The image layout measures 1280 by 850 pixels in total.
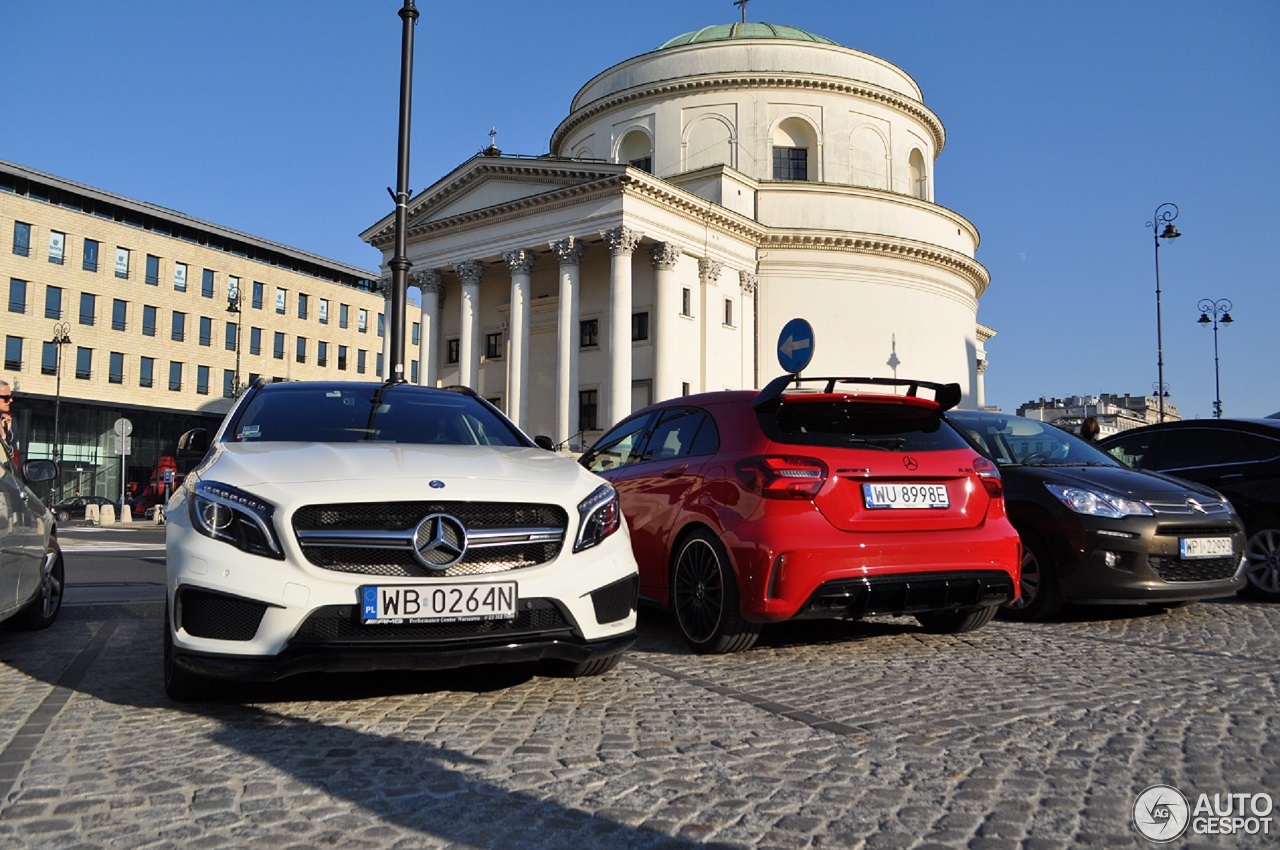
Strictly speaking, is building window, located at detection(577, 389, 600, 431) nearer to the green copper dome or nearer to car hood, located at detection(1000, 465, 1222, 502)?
the green copper dome

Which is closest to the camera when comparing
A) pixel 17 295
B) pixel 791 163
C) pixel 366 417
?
pixel 366 417

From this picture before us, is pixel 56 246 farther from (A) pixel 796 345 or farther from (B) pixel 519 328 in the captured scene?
(A) pixel 796 345

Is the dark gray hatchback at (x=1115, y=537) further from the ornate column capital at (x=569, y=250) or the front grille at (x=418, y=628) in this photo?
the ornate column capital at (x=569, y=250)

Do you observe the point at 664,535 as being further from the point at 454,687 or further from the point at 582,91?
the point at 582,91

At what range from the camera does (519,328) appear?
4081 cm

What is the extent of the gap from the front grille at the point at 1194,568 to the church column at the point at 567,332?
3255cm

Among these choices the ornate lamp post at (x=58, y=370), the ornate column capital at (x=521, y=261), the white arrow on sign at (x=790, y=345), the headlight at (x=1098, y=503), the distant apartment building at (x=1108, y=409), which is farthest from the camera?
the distant apartment building at (x=1108, y=409)

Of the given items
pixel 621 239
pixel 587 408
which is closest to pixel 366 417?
pixel 621 239

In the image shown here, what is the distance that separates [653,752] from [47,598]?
17.4ft

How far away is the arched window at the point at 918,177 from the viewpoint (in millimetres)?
51281

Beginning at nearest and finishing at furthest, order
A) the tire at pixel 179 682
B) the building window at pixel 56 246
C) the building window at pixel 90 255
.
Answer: the tire at pixel 179 682 < the building window at pixel 56 246 < the building window at pixel 90 255

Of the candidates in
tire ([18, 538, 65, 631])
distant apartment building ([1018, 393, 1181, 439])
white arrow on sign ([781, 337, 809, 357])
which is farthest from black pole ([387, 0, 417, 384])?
distant apartment building ([1018, 393, 1181, 439])

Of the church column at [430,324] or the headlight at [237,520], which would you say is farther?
the church column at [430,324]

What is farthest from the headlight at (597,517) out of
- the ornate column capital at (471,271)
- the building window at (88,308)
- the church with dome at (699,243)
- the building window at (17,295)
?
the building window at (88,308)
